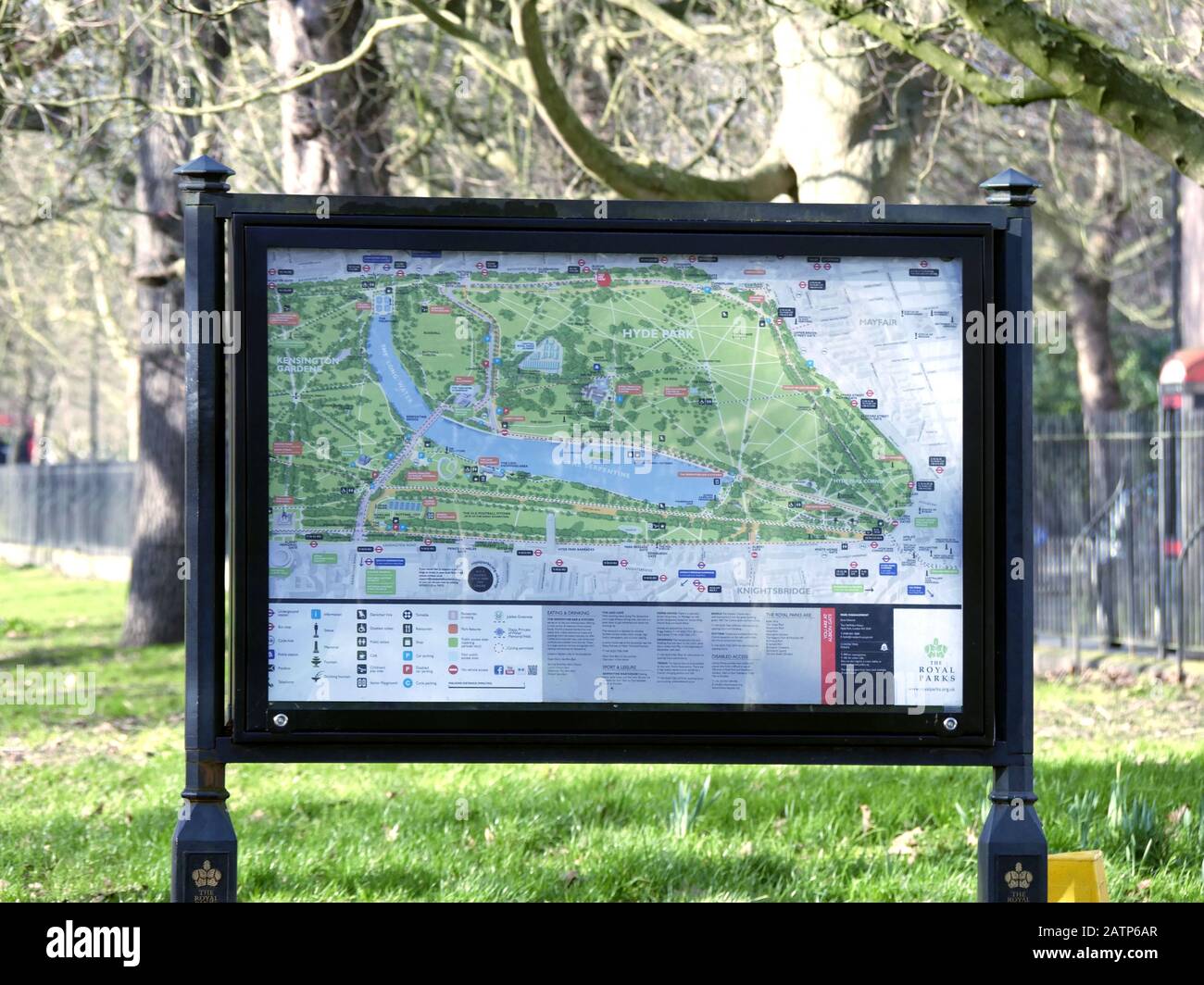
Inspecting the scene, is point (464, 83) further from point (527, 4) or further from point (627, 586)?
point (627, 586)

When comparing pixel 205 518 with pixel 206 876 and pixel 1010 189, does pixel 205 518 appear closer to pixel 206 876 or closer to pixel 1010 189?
pixel 206 876

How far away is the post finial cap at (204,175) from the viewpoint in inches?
164

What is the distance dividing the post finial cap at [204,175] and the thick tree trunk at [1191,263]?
16074 millimetres

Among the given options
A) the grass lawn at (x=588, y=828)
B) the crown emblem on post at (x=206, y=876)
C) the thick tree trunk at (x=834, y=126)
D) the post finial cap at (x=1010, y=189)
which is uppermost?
the thick tree trunk at (x=834, y=126)

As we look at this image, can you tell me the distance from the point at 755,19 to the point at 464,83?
2134 millimetres

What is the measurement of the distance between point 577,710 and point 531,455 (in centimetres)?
74

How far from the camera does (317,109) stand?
9.93 meters

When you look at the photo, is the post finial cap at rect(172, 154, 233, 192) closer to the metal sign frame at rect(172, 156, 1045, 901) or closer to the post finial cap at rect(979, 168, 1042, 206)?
the metal sign frame at rect(172, 156, 1045, 901)

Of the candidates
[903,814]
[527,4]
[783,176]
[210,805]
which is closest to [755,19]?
[783,176]

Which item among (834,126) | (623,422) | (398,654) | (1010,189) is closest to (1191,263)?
(834,126)

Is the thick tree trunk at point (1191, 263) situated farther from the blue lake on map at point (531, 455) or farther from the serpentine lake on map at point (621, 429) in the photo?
the blue lake on map at point (531, 455)

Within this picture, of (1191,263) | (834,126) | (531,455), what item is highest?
(1191,263)

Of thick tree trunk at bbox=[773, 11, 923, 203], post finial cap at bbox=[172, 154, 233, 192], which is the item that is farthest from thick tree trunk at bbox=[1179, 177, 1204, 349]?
post finial cap at bbox=[172, 154, 233, 192]

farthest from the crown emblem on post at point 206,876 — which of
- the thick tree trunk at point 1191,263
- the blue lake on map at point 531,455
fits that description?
the thick tree trunk at point 1191,263
